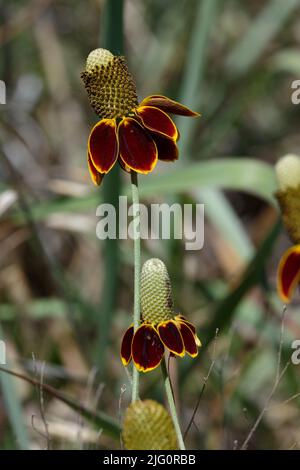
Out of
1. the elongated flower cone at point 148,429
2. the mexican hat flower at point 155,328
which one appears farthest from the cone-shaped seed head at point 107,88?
the elongated flower cone at point 148,429

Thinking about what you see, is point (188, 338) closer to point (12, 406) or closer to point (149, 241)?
point (12, 406)

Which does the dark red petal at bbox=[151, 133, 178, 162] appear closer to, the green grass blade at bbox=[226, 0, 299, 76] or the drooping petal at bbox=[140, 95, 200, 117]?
the drooping petal at bbox=[140, 95, 200, 117]

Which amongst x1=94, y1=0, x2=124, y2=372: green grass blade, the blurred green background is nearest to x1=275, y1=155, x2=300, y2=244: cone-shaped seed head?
the blurred green background

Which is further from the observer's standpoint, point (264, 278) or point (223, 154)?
point (223, 154)

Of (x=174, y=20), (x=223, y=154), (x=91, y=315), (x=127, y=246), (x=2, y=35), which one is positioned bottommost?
(x=91, y=315)

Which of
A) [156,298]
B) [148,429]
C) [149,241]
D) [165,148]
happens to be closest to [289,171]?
[165,148]
